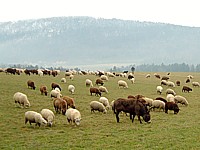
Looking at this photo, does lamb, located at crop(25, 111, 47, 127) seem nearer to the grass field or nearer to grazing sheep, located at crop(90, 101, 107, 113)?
the grass field

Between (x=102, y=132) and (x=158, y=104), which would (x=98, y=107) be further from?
(x=102, y=132)

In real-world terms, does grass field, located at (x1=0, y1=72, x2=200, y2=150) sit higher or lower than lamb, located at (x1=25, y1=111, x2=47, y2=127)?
lower

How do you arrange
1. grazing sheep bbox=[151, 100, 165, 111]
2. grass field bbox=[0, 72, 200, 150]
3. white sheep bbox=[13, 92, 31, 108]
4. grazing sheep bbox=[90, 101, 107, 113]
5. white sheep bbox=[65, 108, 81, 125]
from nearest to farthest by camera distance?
grass field bbox=[0, 72, 200, 150], white sheep bbox=[65, 108, 81, 125], grazing sheep bbox=[90, 101, 107, 113], white sheep bbox=[13, 92, 31, 108], grazing sheep bbox=[151, 100, 165, 111]

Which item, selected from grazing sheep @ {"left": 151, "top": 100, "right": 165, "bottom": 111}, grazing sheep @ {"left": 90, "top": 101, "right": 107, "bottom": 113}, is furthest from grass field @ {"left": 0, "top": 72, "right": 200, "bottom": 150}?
grazing sheep @ {"left": 151, "top": 100, "right": 165, "bottom": 111}

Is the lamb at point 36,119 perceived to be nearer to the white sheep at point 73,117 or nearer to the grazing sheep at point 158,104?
the white sheep at point 73,117

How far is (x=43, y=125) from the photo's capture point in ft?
61.1

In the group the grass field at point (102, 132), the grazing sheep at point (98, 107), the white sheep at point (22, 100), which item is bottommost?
the grass field at point (102, 132)

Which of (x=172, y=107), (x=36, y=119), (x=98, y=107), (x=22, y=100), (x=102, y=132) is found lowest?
(x=102, y=132)

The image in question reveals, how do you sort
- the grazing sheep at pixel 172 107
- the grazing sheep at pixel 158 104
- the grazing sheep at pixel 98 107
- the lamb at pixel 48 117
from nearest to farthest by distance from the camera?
the lamb at pixel 48 117 → the grazing sheep at pixel 98 107 → the grazing sheep at pixel 172 107 → the grazing sheep at pixel 158 104

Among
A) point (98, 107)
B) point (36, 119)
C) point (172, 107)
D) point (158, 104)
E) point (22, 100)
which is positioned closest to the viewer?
point (36, 119)

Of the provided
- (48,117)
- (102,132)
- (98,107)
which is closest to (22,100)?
(98,107)

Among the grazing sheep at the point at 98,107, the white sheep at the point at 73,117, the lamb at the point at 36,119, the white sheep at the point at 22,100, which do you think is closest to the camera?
the lamb at the point at 36,119

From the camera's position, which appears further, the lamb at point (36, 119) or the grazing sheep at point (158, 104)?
the grazing sheep at point (158, 104)

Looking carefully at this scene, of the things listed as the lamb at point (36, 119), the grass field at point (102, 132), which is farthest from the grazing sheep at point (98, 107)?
the lamb at point (36, 119)
